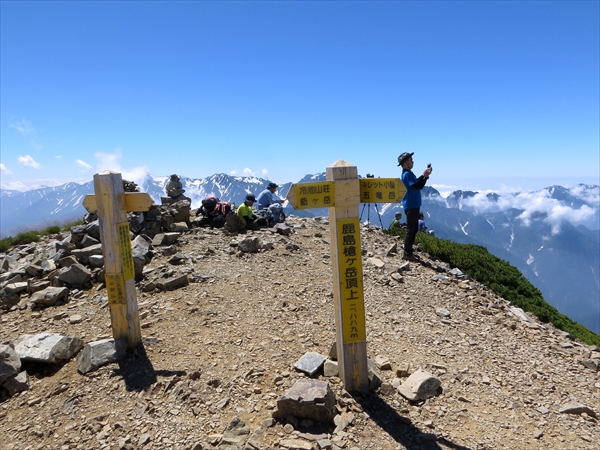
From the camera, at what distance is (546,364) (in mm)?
6684

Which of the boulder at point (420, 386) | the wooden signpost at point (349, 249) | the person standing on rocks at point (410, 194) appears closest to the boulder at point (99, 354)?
the wooden signpost at point (349, 249)

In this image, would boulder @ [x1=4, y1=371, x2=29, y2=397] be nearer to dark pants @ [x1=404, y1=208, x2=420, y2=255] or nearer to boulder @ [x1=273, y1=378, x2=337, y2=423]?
boulder @ [x1=273, y1=378, x2=337, y2=423]

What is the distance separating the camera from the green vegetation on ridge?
438 inches

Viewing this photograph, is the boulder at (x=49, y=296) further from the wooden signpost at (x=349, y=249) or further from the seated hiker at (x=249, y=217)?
the wooden signpost at (x=349, y=249)

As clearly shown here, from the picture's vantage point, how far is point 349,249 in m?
4.60

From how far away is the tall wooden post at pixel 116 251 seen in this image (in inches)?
224

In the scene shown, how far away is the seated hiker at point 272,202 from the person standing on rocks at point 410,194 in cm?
570

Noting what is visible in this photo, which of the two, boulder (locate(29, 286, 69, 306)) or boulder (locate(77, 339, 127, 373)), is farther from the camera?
boulder (locate(29, 286, 69, 306))

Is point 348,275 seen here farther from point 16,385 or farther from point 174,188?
point 174,188

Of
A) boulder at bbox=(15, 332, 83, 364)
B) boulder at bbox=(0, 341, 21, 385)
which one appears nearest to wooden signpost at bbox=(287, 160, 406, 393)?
boulder at bbox=(15, 332, 83, 364)

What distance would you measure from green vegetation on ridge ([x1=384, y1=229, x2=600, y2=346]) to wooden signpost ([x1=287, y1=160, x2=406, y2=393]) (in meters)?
8.51

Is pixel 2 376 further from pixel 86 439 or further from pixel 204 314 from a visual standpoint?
pixel 204 314

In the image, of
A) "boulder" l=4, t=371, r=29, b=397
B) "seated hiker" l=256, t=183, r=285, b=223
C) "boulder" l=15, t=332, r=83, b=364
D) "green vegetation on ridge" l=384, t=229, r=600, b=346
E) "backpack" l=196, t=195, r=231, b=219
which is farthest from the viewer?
"seated hiker" l=256, t=183, r=285, b=223

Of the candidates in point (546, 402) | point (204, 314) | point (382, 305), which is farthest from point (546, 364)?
point (204, 314)
